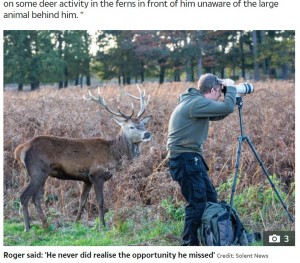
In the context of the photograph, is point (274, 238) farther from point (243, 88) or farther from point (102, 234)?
point (102, 234)

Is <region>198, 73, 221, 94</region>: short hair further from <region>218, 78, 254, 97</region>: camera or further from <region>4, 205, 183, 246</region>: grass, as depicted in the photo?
<region>4, 205, 183, 246</region>: grass

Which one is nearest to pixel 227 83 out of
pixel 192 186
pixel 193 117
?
pixel 193 117

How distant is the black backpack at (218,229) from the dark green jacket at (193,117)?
1.94 ft

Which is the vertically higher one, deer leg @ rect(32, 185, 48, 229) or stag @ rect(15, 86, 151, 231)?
stag @ rect(15, 86, 151, 231)

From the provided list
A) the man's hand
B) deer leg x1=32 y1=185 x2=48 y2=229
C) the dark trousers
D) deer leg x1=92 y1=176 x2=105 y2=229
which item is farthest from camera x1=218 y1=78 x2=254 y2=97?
deer leg x1=32 y1=185 x2=48 y2=229

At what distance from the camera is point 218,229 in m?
5.11

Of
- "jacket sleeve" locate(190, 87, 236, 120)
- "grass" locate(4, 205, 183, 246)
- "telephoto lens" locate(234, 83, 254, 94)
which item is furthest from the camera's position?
"grass" locate(4, 205, 183, 246)

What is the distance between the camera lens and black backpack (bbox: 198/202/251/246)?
16.8 ft

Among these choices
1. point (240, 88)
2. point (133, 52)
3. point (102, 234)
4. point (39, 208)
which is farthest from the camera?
point (133, 52)

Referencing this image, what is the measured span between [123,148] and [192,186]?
6.94 ft

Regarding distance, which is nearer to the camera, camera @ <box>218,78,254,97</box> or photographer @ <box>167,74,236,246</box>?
photographer @ <box>167,74,236,246</box>

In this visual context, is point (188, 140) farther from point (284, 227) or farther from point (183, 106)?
point (284, 227)

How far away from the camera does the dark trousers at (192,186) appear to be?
510 centimetres
